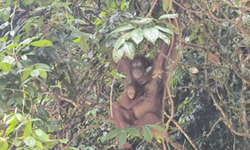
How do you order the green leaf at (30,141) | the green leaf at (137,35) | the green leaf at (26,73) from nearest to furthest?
the green leaf at (30,141), the green leaf at (137,35), the green leaf at (26,73)

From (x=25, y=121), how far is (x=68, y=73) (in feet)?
3.16

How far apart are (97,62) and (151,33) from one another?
1.56 meters

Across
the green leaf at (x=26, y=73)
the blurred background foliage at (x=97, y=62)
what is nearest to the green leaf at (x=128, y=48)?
the blurred background foliage at (x=97, y=62)

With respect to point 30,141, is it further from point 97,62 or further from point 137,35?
point 97,62

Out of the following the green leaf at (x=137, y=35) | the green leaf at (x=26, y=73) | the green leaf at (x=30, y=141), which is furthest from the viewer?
the green leaf at (x=26, y=73)

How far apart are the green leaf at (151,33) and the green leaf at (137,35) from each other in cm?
2

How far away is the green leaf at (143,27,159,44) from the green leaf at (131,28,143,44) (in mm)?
20

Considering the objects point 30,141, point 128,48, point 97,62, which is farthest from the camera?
point 97,62

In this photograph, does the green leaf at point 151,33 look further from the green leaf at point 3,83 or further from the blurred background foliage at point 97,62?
the green leaf at point 3,83

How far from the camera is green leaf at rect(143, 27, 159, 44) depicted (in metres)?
2.10

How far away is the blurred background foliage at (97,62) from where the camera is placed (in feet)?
7.43

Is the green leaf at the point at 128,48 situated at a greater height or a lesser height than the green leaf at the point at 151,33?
lesser

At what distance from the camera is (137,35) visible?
6.94 ft

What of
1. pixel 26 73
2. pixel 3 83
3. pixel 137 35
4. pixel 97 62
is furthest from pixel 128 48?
pixel 97 62
